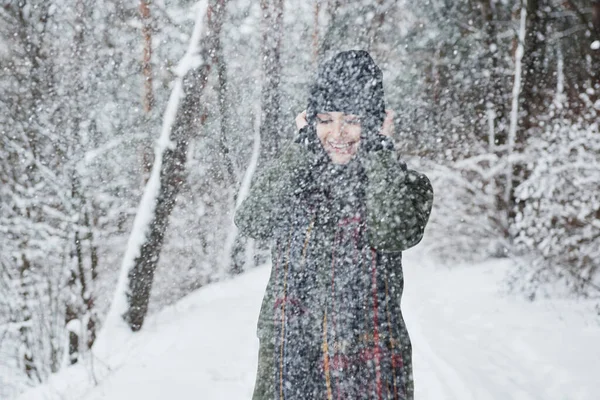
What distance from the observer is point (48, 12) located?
8562 millimetres

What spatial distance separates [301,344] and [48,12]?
8.82 meters

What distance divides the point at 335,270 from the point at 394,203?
311 mm

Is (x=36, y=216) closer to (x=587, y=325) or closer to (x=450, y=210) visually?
(x=450, y=210)

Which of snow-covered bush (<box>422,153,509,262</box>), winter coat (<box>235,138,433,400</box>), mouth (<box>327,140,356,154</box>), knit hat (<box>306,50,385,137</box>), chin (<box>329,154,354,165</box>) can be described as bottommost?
snow-covered bush (<box>422,153,509,262</box>)

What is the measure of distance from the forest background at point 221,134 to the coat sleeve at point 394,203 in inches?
180

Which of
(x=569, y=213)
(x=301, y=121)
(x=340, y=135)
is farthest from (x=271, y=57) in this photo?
(x=340, y=135)

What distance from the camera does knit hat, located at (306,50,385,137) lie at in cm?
181

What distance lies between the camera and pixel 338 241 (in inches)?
70.3

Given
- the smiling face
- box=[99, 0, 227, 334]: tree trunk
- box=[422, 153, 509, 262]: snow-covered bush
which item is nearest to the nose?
the smiling face

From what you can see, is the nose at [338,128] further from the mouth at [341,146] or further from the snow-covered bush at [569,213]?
the snow-covered bush at [569,213]

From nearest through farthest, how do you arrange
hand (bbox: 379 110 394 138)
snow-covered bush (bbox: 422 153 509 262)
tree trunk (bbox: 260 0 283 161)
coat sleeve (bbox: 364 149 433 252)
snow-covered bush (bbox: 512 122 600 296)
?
coat sleeve (bbox: 364 149 433 252), hand (bbox: 379 110 394 138), snow-covered bush (bbox: 512 122 600 296), snow-covered bush (bbox: 422 153 509 262), tree trunk (bbox: 260 0 283 161)

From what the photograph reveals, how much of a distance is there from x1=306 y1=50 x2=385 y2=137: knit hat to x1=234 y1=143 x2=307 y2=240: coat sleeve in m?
0.19

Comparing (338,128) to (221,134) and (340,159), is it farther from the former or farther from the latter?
(221,134)

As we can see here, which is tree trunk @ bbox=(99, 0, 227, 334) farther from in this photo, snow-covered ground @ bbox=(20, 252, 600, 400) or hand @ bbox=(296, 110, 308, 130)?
hand @ bbox=(296, 110, 308, 130)
